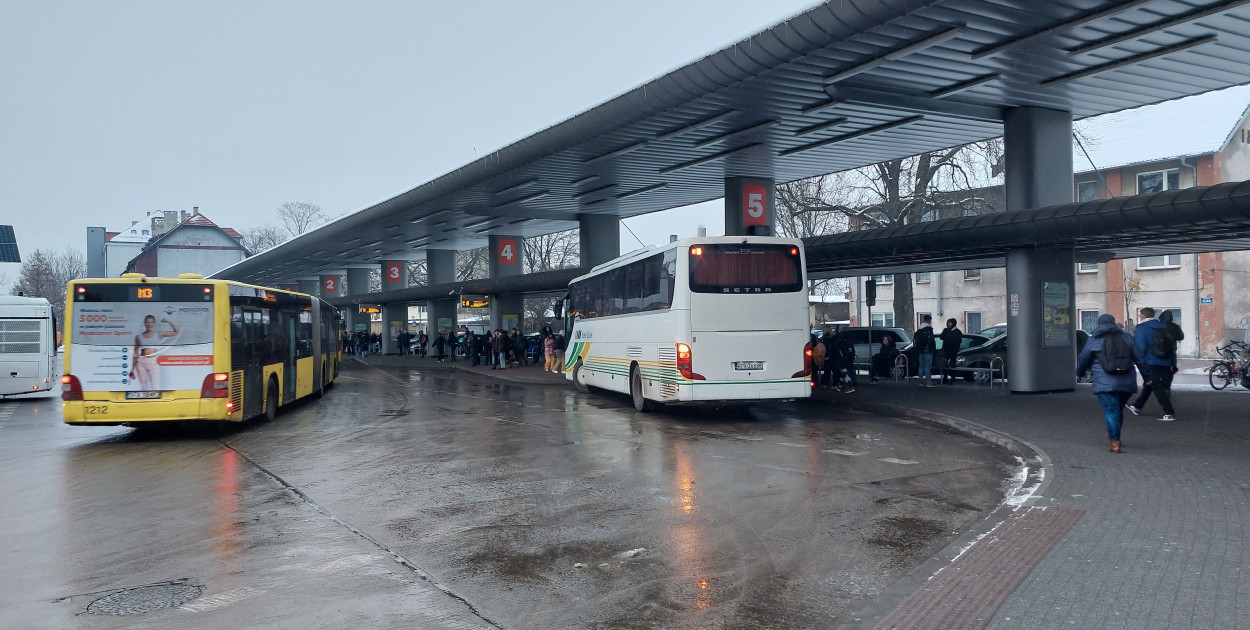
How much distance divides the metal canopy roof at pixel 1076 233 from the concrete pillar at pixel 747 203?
4735 millimetres

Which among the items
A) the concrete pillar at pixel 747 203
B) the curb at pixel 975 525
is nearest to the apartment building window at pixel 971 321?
the concrete pillar at pixel 747 203

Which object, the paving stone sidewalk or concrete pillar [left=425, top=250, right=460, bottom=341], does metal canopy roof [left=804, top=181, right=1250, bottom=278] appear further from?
concrete pillar [left=425, top=250, right=460, bottom=341]

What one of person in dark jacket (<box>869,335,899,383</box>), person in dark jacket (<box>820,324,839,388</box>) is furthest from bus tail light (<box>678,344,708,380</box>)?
person in dark jacket (<box>869,335,899,383</box>)

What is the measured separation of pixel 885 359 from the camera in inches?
1002

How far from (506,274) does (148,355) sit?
29.0 meters

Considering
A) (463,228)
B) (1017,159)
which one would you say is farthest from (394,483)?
(463,228)

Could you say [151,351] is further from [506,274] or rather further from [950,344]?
[506,274]

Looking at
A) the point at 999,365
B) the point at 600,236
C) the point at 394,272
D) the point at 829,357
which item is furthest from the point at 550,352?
the point at 394,272

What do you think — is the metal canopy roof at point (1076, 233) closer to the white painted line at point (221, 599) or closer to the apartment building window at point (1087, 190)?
the white painted line at point (221, 599)

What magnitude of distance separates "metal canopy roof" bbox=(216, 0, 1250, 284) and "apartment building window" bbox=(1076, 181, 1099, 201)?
950 inches

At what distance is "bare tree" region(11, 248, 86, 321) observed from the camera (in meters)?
94.0

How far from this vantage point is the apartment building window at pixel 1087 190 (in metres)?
45.7

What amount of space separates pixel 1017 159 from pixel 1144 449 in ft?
32.3

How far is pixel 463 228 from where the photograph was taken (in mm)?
41125
